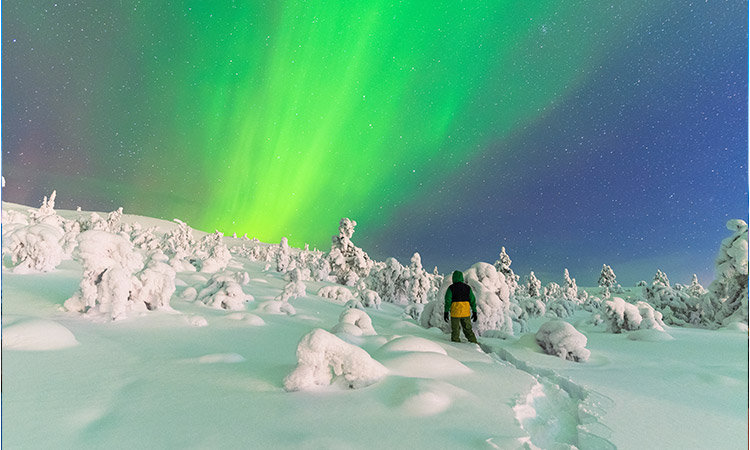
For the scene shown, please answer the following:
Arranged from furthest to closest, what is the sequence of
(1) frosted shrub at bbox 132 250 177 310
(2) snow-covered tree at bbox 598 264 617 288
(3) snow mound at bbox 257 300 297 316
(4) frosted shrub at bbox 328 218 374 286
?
(2) snow-covered tree at bbox 598 264 617 288
(4) frosted shrub at bbox 328 218 374 286
(3) snow mound at bbox 257 300 297 316
(1) frosted shrub at bbox 132 250 177 310

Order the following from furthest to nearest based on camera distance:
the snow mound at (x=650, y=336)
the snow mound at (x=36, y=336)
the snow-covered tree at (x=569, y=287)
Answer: the snow-covered tree at (x=569, y=287)
the snow mound at (x=650, y=336)
the snow mound at (x=36, y=336)

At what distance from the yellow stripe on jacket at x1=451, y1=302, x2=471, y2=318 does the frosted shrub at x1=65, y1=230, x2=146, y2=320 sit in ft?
25.9

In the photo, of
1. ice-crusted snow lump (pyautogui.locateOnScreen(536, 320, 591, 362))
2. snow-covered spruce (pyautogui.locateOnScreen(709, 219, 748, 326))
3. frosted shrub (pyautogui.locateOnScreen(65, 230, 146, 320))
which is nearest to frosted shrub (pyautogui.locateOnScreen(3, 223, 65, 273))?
frosted shrub (pyautogui.locateOnScreen(65, 230, 146, 320))

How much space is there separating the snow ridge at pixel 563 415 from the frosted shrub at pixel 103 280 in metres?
8.40

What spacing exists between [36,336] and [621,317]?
1546 centimetres

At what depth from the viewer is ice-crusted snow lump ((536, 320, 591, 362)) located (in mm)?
7191

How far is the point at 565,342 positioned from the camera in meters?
7.27

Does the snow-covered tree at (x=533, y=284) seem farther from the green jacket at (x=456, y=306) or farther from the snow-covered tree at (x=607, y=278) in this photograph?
the green jacket at (x=456, y=306)

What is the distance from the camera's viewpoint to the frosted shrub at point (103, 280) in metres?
7.79

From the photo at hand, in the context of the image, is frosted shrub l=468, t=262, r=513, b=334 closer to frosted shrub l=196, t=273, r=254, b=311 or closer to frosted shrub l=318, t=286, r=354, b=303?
frosted shrub l=196, t=273, r=254, b=311

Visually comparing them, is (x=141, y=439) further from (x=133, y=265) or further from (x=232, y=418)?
(x=133, y=265)

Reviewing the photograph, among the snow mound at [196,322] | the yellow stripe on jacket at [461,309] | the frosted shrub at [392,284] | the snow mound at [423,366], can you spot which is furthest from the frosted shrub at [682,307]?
the snow mound at [196,322]

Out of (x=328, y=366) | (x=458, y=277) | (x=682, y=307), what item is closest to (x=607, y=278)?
(x=682, y=307)

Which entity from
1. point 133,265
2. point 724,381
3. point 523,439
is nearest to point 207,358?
point 523,439
